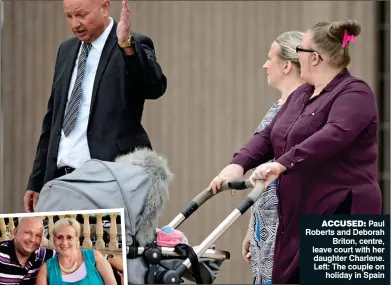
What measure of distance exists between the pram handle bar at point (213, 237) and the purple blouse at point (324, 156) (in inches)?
5.2

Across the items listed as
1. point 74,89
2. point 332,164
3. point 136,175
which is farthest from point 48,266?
point 332,164

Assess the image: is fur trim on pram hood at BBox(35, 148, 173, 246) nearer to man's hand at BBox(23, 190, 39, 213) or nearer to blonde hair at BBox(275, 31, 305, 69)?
man's hand at BBox(23, 190, 39, 213)

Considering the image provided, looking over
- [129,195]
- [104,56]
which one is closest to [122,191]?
[129,195]

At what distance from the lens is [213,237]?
14.8 ft

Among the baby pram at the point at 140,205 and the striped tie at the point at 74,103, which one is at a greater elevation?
the striped tie at the point at 74,103

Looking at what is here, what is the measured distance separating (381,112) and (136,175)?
170 centimetres

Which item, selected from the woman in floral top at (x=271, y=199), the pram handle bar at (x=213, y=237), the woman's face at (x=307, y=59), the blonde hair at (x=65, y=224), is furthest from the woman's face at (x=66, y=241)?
the woman's face at (x=307, y=59)

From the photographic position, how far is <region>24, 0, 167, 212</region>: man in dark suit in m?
4.91

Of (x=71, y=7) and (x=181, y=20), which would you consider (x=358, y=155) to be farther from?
(x=181, y=20)

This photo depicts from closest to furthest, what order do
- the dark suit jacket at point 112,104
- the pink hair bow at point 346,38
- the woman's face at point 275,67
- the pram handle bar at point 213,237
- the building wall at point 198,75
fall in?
the pram handle bar at point 213,237 < the pink hair bow at point 346,38 < the dark suit jacket at point 112,104 < the woman's face at point 275,67 < the building wall at point 198,75

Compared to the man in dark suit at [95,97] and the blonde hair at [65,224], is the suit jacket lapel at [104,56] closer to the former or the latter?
the man in dark suit at [95,97]

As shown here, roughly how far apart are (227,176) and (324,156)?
42 centimetres

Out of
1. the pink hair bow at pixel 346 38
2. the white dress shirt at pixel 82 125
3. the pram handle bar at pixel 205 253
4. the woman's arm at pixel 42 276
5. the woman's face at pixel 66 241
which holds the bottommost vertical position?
the woman's arm at pixel 42 276

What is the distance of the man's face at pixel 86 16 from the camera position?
4.90 metres
